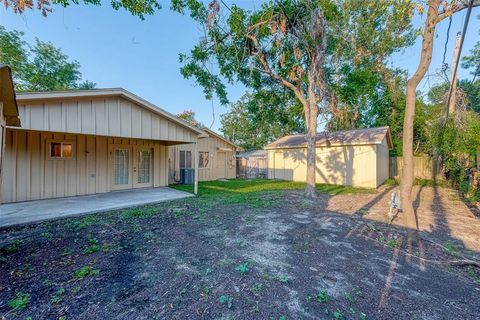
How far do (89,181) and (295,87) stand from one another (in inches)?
373

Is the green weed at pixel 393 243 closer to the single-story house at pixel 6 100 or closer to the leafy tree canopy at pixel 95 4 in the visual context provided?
the single-story house at pixel 6 100

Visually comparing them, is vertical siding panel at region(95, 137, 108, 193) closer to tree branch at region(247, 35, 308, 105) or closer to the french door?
the french door

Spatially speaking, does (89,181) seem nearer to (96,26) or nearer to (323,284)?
(96,26)

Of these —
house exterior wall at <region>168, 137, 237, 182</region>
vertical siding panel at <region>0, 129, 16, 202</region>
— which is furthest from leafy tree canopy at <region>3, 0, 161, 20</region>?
house exterior wall at <region>168, 137, 237, 182</region>

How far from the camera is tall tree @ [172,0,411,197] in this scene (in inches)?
307

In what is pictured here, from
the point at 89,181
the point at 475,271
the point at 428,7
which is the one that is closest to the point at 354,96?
the point at 428,7

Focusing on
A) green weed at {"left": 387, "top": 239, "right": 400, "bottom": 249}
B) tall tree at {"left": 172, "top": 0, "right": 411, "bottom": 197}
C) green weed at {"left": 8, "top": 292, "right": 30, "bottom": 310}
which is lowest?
green weed at {"left": 387, "top": 239, "right": 400, "bottom": 249}

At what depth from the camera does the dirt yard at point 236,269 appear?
85.4 inches

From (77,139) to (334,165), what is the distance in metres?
13.5

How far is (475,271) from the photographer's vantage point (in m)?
3.14

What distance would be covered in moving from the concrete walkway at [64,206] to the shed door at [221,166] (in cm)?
678

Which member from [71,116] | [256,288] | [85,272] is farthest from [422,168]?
[71,116]

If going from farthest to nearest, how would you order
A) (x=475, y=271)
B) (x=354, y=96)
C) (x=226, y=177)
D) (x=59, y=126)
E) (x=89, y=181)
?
(x=226, y=177)
(x=354, y=96)
(x=89, y=181)
(x=59, y=126)
(x=475, y=271)

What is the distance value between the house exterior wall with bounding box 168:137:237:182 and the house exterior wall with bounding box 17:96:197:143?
4.81m
